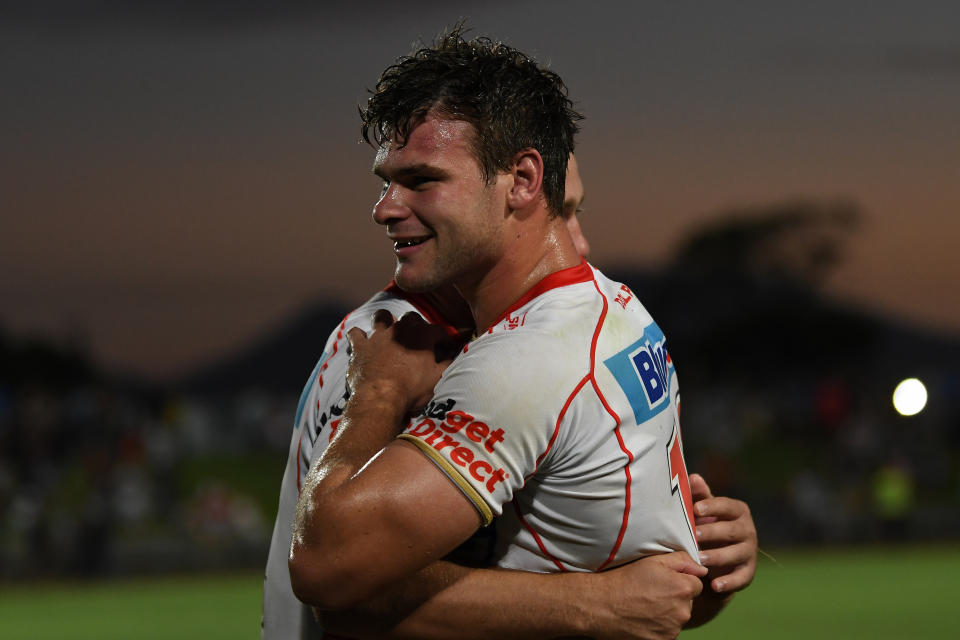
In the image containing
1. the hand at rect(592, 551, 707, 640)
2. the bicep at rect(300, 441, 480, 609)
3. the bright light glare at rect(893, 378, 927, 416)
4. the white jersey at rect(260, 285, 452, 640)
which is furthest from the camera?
the bright light glare at rect(893, 378, 927, 416)

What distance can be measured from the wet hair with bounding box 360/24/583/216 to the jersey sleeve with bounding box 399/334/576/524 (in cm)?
46

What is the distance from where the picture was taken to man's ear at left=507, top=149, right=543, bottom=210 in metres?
2.50

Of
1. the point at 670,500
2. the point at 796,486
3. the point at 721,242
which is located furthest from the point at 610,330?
the point at 721,242

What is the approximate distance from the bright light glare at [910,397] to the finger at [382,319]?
1909mm

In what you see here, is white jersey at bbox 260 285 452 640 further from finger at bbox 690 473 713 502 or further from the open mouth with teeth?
finger at bbox 690 473 713 502

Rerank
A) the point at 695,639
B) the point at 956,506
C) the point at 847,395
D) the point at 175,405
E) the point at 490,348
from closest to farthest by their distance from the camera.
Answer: the point at 490,348, the point at 695,639, the point at 956,506, the point at 175,405, the point at 847,395

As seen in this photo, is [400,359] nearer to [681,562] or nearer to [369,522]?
[369,522]

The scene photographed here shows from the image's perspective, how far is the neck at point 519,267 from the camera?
2.56 meters

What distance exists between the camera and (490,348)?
2.30m

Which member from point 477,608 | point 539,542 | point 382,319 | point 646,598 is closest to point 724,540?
point 646,598

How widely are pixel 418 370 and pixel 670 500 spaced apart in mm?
631

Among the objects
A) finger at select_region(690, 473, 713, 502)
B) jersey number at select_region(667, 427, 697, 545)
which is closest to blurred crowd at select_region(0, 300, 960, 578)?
finger at select_region(690, 473, 713, 502)

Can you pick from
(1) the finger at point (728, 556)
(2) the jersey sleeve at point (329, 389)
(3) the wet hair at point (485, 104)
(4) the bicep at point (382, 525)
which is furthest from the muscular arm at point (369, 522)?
(1) the finger at point (728, 556)

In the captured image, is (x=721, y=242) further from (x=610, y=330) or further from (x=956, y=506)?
(x=610, y=330)
